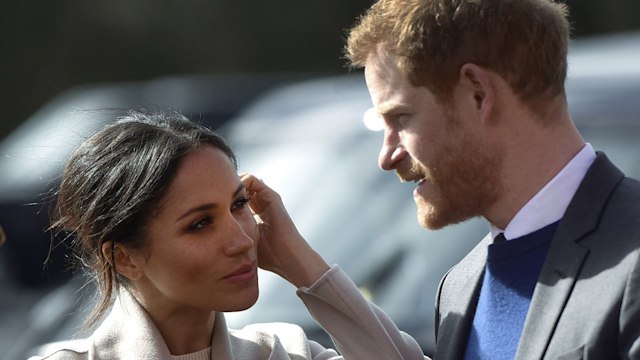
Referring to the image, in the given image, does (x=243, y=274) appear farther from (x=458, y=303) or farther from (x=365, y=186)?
(x=365, y=186)

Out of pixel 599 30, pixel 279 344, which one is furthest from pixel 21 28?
pixel 279 344

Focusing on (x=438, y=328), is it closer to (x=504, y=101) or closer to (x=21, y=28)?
(x=504, y=101)

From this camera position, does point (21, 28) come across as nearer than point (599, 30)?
No

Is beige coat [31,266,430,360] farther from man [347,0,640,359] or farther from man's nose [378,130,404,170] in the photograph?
man's nose [378,130,404,170]

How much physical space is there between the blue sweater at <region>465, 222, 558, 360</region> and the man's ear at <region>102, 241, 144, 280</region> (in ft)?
2.95

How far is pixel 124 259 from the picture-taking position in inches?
161

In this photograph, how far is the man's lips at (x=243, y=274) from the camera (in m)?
3.97

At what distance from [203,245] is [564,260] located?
94 centimetres

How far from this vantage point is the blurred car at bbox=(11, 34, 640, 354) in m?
5.75

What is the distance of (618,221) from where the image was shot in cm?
355

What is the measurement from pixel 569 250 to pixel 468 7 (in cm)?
64

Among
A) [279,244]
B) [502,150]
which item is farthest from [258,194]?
[502,150]

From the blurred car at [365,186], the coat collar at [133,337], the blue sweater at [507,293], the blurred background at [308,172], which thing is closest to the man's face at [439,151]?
the blue sweater at [507,293]

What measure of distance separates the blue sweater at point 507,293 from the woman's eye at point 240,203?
670mm
